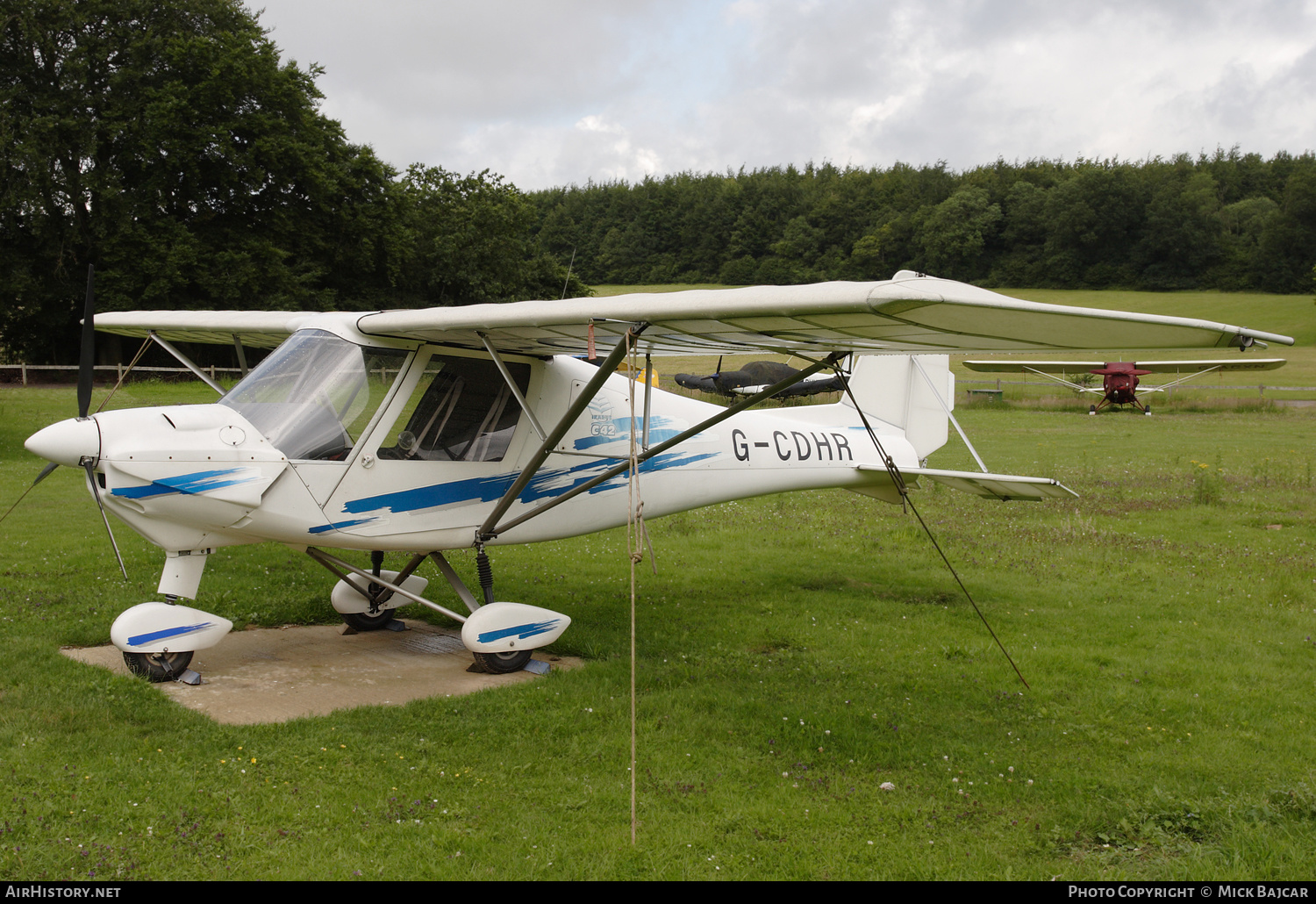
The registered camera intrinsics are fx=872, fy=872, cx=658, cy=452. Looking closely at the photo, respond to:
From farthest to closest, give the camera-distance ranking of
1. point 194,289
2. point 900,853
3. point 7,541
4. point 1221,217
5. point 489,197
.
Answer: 1. point 1221,217
2. point 489,197
3. point 194,289
4. point 7,541
5. point 900,853

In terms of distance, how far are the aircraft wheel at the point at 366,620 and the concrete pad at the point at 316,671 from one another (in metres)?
0.07

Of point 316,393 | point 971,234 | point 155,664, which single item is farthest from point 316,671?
point 971,234

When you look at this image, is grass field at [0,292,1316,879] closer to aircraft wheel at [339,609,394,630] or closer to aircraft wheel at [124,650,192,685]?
aircraft wheel at [124,650,192,685]

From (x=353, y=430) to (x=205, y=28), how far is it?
41002 mm

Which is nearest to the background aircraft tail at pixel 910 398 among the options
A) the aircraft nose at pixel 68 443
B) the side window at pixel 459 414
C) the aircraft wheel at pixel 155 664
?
the side window at pixel 459 414

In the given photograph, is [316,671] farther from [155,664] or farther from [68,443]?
[68,443]

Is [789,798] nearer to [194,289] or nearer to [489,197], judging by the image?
[194,289]

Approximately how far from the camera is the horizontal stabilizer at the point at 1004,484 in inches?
296

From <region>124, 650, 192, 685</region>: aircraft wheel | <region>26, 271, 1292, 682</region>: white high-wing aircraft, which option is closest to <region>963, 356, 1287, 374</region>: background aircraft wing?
<region>26, 271, 1292, 682</region>: white high-wing aircraft

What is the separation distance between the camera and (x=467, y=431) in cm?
717

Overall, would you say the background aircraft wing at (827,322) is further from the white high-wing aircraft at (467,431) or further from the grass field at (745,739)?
the grass field at (745,739)

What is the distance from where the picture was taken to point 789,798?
15.4 feet

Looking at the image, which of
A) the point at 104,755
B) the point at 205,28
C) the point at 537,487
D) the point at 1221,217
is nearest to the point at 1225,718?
the point at 537,487

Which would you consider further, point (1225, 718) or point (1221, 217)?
point (1221, 217)
